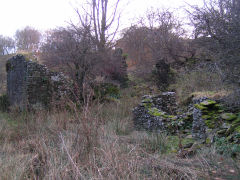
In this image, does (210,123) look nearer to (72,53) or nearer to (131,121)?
(131,121)

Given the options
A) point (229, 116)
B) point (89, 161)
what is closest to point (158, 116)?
point (229, 116)

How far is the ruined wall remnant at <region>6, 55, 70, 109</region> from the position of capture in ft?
39.8

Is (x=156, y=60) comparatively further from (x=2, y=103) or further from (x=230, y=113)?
(x=230, y=113)

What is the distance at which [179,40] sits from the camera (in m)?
16.5

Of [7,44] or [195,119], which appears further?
[7,44]

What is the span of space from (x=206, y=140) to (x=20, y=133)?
4.69m

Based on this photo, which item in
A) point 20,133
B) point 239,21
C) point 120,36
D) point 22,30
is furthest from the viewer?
point 22,30

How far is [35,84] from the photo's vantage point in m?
12.3

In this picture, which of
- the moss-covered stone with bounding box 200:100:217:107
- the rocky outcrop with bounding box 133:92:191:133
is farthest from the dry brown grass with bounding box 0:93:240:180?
the rocky outcrop with bounding box 133:92:191:133

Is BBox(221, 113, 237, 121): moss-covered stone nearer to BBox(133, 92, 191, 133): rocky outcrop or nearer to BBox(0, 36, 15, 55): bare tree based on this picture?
BBox(133, 92, 191, 133): rocky outcrop

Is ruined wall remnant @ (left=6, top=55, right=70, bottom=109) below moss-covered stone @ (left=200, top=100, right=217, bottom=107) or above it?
above

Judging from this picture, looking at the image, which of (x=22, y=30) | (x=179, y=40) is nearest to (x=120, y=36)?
(x=179, y=40)

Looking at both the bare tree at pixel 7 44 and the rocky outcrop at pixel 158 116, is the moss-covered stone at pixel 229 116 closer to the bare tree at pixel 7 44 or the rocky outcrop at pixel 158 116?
the rocky outcrop at pixel 158 116

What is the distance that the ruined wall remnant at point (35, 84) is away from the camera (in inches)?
477
